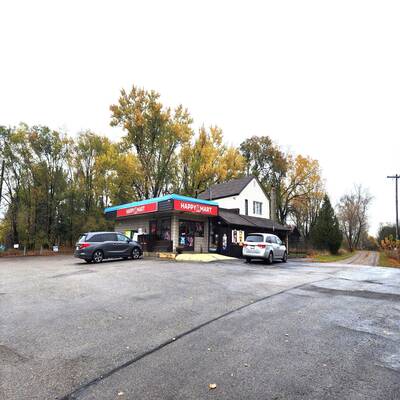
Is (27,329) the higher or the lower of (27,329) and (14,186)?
the lower

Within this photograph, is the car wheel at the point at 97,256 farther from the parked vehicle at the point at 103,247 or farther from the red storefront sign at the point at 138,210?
the red storefront sign at the point at 138,210

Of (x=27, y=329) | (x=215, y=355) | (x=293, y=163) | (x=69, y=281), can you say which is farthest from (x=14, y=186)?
(x=293, y=163)

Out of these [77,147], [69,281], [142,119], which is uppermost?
[142,119]

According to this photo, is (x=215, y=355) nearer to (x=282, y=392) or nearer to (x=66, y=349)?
(x=282, y=392)

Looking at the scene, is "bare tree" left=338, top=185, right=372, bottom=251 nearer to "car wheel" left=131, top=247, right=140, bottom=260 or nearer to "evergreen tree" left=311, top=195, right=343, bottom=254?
"evergreen tree" left=311, top=195, right=343, bottom=254

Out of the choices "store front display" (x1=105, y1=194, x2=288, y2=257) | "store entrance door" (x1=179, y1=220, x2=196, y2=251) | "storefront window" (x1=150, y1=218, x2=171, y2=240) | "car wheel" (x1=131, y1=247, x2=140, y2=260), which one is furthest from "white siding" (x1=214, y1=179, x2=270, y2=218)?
"car wheel" (x1=131, y1=247, x2=140, y2=260)

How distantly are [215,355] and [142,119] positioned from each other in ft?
104

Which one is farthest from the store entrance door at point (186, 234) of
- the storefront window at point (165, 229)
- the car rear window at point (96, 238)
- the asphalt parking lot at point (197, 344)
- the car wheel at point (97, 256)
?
the asphalt parking lot at point (197, 344)

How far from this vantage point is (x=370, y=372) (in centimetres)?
363

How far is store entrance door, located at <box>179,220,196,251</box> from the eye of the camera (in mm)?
22545

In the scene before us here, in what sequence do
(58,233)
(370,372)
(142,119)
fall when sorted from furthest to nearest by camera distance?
1. (142,119)
2. (58,233)
3. (370,372)

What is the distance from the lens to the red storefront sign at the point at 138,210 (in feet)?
71.8

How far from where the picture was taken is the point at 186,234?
2294 cm

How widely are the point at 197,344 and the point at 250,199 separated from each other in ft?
91.6
